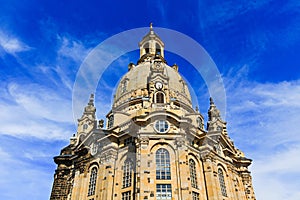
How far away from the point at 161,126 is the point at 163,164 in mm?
5871

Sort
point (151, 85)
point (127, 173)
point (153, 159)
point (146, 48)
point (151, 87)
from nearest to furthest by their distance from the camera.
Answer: point (153, 159)
point (127, 173)
point (151, 87)
point (151, 85)
point (146, 48)

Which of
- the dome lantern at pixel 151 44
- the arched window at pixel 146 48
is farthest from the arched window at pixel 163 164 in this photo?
the arched window at pixel 146 48

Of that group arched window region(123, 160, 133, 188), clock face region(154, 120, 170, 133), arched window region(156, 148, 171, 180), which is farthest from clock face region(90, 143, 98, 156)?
arched window region(156, 148, 171, 180)

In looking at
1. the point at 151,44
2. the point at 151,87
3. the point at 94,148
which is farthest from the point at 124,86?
the point at 151,44

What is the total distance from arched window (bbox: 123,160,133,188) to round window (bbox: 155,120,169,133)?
6.30 metres

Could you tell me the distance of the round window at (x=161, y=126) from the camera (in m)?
39.9

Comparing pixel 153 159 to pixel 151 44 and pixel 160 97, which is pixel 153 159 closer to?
pixel 160 97

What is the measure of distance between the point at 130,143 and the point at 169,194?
10.1m

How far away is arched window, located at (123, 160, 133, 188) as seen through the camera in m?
37.2

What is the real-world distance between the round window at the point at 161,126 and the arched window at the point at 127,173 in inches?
248

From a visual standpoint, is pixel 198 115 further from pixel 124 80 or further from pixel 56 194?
pixel 56 194

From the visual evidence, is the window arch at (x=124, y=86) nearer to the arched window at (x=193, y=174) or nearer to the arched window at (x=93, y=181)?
the arched window at (x=93, y=181)

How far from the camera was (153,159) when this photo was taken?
37125 mm

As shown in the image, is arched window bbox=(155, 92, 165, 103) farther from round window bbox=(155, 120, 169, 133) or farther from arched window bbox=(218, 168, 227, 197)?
arched window bbox=(218, 168, 227, 197)
